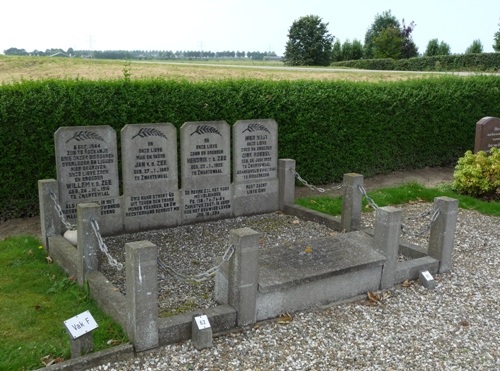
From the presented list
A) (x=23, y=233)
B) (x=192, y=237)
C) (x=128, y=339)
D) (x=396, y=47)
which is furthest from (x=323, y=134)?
(x=396, y=47)

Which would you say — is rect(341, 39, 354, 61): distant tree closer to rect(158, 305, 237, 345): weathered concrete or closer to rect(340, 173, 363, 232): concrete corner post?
rect(340, 173, 363, 232): concrete corner post

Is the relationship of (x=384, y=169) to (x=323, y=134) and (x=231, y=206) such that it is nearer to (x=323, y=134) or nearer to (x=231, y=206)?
(x=323, y=134)

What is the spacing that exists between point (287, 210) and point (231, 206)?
106 centimetres

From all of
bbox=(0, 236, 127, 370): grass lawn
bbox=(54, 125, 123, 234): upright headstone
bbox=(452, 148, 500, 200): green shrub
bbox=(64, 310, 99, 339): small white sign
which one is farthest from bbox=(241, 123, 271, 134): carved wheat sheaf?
bbox=(64, 310, 99, 339): small white sign

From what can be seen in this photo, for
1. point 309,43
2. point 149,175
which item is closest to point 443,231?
point 149,175

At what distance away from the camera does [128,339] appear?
15.6 ft

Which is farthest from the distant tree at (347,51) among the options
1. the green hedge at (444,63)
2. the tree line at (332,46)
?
the green hedge at (444,63)

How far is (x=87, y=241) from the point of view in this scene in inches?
233

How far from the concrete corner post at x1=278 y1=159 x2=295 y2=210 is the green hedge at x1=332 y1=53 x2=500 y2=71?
32.1 metres

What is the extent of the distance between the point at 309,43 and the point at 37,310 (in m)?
46.2

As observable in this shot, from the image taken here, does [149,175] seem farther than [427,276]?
Yes

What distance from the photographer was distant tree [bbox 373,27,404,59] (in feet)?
164

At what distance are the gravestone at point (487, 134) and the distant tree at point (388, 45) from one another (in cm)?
3882

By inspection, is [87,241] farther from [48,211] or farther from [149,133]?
[149,133]
